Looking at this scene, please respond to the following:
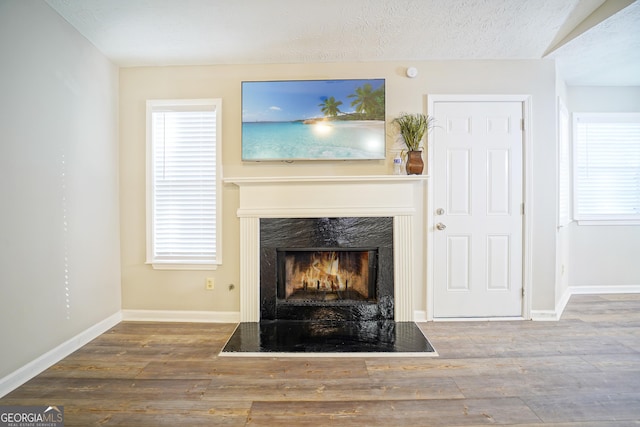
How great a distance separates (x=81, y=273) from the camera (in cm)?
242

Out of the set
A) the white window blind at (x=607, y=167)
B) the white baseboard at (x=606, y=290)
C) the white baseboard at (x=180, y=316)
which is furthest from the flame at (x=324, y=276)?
the white window blind at (x=607, y=167)

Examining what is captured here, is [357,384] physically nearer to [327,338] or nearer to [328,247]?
[327,338]

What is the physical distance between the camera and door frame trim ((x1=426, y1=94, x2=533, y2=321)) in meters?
2.81

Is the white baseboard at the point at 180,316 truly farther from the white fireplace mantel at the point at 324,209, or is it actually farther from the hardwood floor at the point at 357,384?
the hardwood floor at the point at 357,384

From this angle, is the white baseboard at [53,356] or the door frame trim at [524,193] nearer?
the white baseboard at [53,356]

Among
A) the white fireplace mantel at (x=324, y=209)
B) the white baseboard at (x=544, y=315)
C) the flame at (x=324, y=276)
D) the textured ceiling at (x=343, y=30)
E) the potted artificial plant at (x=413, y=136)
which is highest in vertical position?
the textured ceiling at (x=343, y=30)

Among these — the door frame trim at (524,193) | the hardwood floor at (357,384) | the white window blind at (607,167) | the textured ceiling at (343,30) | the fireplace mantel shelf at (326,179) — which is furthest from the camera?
the white window blind at (607,167)

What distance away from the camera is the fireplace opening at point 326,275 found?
289cm

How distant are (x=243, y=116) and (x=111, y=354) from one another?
2.25 metres

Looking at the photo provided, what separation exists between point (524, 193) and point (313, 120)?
7.09 feet

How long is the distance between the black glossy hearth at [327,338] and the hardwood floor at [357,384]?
0.09 m

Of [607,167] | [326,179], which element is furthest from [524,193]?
[326,179]

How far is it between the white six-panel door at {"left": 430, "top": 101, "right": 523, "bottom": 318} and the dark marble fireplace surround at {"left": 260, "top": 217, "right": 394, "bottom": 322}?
508mm

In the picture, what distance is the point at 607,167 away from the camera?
11.7ft
